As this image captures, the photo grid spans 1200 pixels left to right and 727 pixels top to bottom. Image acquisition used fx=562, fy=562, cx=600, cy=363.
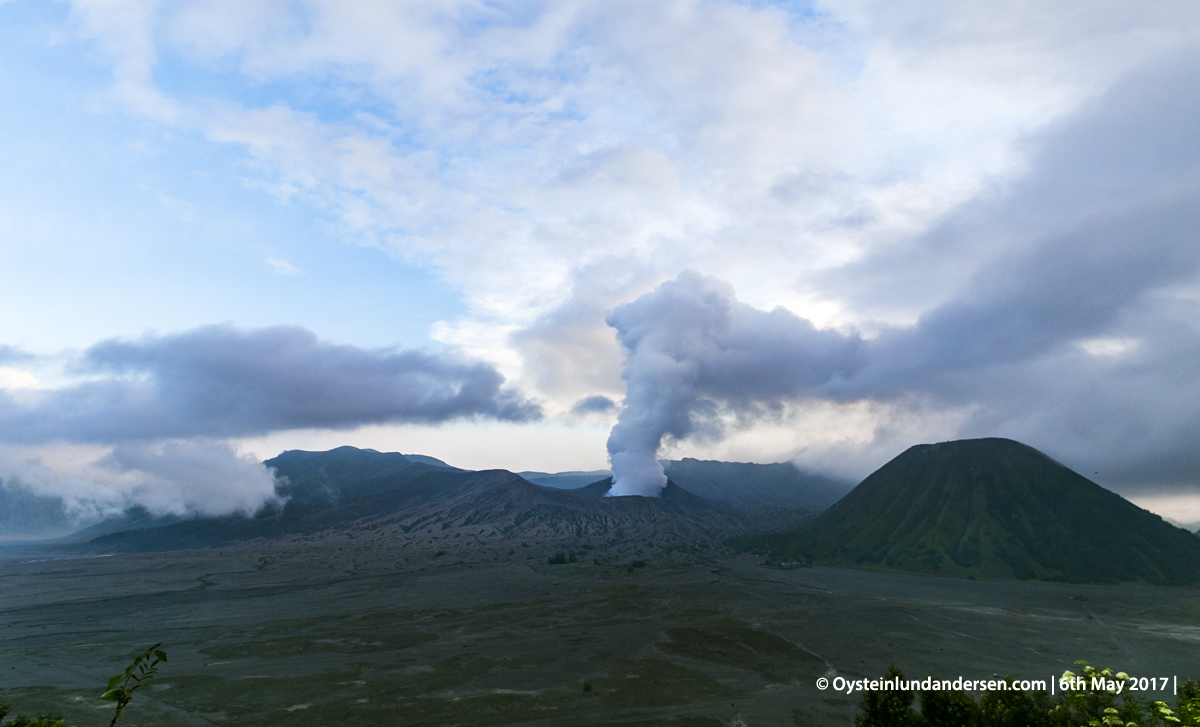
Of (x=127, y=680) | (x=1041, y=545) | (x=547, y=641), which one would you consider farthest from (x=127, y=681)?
(x=1041, y=545)

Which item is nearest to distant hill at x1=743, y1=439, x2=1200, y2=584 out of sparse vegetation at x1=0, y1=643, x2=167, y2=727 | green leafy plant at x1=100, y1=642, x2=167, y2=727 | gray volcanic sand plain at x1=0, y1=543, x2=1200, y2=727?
gray volcanic sand plain at x1=0, y1=543, x2=1200, y2=727

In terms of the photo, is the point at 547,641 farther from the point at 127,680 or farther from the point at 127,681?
the point at 127,680

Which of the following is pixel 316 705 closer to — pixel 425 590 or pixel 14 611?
pixel 425 590

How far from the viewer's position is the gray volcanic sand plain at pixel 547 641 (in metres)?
57.9

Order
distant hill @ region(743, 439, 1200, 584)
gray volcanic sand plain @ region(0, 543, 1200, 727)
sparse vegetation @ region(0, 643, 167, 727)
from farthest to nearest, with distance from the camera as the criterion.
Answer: distant hill @ region(743, 439, 1200, 584)
gray volcanic sand plain @ region(0, 543, 1200, 727)
sparse vegetation @ region(0, 643, 167, 727)

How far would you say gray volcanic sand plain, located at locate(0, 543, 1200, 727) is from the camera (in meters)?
57.9

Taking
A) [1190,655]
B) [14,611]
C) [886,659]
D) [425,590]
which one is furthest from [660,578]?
[14,611]

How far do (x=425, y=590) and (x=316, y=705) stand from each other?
2938 inches

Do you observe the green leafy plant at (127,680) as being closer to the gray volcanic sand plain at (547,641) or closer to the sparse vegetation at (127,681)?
the sparse vegetation at (127,681)

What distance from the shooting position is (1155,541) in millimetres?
173875

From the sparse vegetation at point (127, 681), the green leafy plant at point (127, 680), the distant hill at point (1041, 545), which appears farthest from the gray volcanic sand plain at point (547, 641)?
the green leafy plant at point (127, 680)

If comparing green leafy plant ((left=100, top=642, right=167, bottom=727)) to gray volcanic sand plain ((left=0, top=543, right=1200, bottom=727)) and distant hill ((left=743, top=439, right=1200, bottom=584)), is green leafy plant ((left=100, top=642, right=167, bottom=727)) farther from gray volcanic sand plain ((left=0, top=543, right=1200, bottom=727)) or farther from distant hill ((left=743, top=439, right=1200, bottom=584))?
distant hill ((left=743, top=439, right=1200, bottom=584))

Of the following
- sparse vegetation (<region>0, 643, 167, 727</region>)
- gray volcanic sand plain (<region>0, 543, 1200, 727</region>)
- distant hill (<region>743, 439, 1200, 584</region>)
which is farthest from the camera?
distant hill (<region>743, 439, 1200, 584</region>)

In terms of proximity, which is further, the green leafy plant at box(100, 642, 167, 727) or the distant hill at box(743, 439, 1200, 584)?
the distant hill at box(743, 439, 1200, 584)
